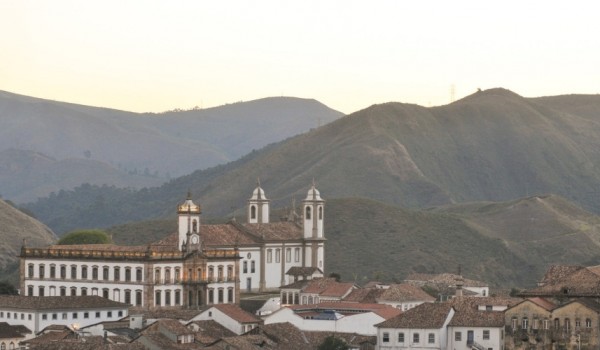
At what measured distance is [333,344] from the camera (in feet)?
330

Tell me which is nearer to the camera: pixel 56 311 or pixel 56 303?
pixel 56 311

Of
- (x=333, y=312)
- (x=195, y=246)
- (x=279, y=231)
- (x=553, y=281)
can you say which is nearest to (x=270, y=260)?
(x=279, y=231)

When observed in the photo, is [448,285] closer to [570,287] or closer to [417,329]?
[570,287]

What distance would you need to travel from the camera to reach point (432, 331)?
101188 mm

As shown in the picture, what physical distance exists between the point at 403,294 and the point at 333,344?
25.1 metres

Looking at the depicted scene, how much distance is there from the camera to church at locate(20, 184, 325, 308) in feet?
420

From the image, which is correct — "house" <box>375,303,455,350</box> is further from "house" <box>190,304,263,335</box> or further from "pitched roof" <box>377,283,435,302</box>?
"pitched roof" <box>377,283,435,302</box>

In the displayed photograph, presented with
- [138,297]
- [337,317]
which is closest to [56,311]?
[138,297]

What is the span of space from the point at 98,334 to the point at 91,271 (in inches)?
827

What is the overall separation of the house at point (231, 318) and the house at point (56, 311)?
8357mm

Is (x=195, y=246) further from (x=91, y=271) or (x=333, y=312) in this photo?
(x=333, y=312)

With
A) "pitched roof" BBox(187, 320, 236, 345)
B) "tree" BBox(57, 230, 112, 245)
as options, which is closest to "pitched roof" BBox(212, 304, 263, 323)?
"pitched roof" BBox(187, 320, 236, 345)

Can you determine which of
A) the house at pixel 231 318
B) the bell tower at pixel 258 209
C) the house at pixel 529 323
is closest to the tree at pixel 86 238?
the bell tower at pixel 258 209

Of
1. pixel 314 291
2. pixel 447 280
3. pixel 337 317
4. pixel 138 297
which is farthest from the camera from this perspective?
pixel 447 280
